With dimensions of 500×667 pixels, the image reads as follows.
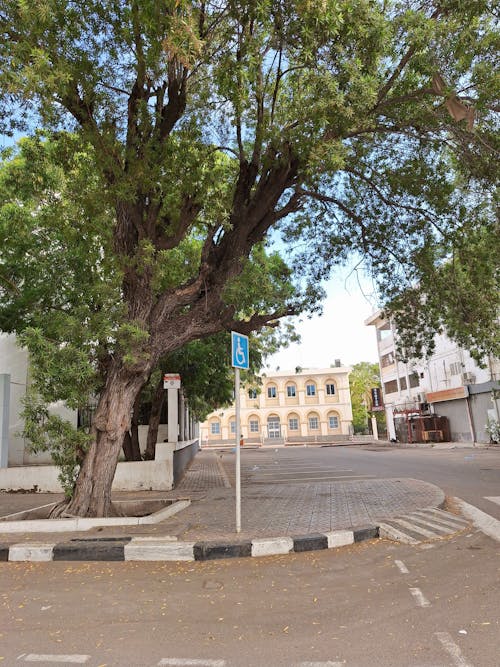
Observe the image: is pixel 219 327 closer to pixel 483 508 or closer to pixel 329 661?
pixel 483 508

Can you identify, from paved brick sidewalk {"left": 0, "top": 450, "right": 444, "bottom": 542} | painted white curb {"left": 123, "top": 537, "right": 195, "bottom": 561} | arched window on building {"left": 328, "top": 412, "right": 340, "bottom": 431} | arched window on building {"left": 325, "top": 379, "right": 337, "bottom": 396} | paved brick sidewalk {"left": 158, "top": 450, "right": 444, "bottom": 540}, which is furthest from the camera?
arched window on building {"left": 325, "top": 379, "right": 337, "bottom": 396}

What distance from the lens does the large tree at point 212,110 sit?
695 cm

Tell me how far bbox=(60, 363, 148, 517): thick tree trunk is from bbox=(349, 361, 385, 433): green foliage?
59.5m

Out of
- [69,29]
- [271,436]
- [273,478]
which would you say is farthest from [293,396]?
[69,29]

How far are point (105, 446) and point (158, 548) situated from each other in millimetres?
2487

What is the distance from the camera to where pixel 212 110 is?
10.4 m

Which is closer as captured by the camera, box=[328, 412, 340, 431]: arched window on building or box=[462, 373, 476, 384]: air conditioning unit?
box=[462, 373, 476, 384]: air conditioning unit

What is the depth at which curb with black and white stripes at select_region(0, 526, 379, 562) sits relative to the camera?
20.0 feet

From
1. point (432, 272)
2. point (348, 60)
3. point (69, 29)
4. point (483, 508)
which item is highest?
point (69, 29)

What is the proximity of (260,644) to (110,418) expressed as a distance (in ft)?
17.2

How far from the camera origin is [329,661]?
320cm

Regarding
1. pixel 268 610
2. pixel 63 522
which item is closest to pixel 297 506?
pixel 63 522

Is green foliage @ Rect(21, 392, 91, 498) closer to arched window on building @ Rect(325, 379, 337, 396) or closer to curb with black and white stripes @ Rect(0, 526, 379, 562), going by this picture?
curb with black and white stripes @ Rect(0, 526, 379, 562)

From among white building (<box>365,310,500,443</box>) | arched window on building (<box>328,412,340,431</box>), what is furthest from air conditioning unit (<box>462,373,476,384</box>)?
arched window on building (<box>328,412,340,431</box>)
